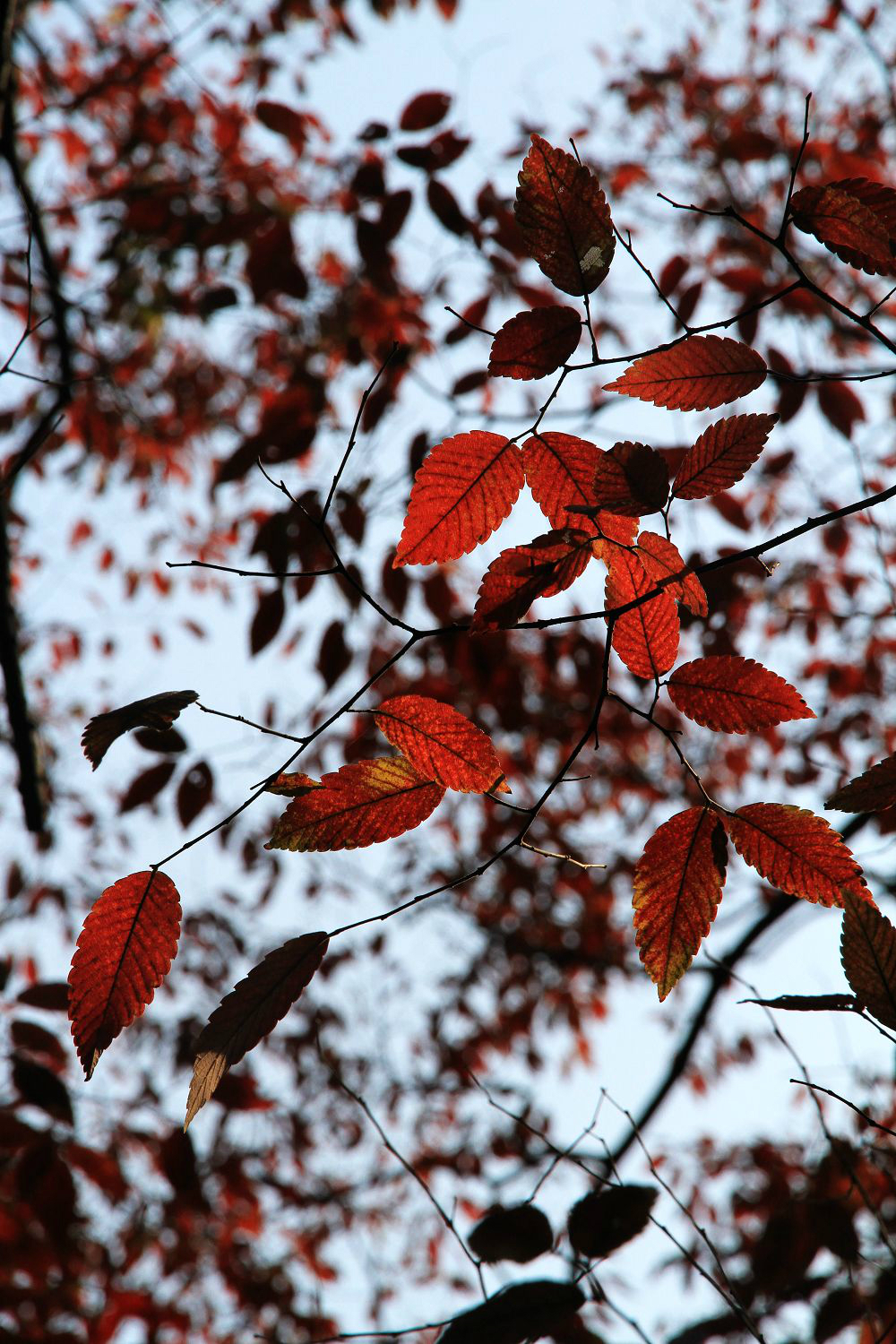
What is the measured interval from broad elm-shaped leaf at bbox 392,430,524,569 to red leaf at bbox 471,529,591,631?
38 mm

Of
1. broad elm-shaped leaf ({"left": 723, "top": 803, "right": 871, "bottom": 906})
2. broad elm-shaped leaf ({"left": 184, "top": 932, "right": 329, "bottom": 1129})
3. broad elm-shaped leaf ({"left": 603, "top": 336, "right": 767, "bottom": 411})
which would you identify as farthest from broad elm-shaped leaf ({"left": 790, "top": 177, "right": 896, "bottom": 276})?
broad elm-shaped leaf ({"left": 184, "top": 932, "right": 329, "bottom": 1129})

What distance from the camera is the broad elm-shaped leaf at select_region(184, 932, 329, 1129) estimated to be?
675 mm

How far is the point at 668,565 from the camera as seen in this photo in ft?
2.55

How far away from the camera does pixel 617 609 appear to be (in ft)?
2.50

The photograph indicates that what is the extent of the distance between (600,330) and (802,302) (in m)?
2.43

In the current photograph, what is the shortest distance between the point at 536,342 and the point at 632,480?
0.14 meters

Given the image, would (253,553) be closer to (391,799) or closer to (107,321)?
(391,799)

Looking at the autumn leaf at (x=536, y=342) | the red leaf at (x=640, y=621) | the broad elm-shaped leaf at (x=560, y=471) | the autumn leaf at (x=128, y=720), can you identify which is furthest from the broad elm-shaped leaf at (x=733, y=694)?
the autumn leaf at (x=128, y=720)

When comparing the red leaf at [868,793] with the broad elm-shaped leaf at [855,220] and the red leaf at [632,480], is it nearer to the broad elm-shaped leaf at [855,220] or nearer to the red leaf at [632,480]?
the red leaf at [632,480]


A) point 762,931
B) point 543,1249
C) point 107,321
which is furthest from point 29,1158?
point 107,321

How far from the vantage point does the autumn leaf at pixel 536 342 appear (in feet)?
2.50

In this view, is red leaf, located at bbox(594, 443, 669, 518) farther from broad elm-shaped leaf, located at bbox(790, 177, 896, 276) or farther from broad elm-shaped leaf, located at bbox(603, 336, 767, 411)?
broad elm-shaped leaf, located at bbox(790, 177, 896, 276)

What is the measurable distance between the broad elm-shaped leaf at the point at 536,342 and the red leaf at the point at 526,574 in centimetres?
14

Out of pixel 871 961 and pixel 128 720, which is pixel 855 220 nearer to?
pixel 871 961
